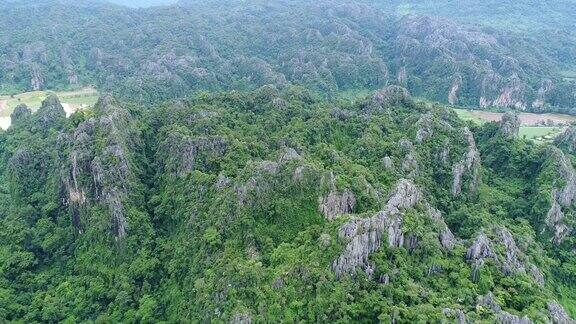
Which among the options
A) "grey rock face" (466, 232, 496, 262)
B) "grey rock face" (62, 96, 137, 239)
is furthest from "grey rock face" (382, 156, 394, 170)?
"grey rock face" (62, 96, 137, 239)

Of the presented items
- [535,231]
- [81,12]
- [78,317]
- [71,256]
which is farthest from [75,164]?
[81,12]

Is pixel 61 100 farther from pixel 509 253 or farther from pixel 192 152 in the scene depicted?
pixel 509 253

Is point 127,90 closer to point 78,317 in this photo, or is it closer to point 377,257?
point 78,317

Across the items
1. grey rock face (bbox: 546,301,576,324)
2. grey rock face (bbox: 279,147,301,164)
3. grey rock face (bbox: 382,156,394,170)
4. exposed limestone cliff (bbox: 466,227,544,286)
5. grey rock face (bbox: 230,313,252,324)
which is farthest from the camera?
grey rock face (bbox: 382,156,394,170)

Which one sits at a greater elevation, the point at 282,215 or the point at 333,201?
the point at 333,201

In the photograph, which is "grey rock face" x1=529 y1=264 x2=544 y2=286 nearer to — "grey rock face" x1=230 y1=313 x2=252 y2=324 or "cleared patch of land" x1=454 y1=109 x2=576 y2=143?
"grey rock face" x1=230 y1=313 x2=252 y2=324

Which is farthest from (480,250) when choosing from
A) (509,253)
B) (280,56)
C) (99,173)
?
(280,56)

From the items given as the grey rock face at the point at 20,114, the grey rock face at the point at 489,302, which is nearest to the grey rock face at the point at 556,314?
the grey rock face at the point at 489,302
